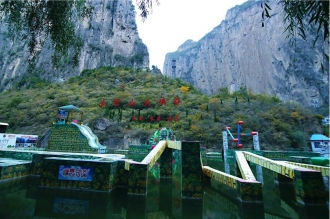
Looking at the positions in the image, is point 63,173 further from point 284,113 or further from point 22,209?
point 284,113

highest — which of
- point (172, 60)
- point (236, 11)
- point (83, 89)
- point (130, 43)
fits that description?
point (236, 11)

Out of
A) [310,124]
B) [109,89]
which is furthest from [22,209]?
[109,89]

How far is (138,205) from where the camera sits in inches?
178

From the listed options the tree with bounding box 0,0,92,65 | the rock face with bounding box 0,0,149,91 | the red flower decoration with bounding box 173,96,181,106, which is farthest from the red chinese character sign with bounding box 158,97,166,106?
the tree with bounding box 0,0,92,65

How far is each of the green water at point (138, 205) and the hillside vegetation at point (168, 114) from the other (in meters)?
17.0

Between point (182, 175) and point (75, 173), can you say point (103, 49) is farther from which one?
point (182, 175)

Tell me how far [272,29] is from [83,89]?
4838 centimetres

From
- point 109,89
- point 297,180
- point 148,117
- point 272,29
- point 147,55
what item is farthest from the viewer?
point 147,55

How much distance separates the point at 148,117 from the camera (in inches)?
1119

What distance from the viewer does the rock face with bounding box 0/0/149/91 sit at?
2162 inches

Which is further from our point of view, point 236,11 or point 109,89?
point 236,11

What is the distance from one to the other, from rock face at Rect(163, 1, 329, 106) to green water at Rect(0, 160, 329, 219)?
2844 cm

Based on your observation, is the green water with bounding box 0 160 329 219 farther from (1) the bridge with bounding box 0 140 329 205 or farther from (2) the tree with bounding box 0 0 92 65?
(2) the tree with bounding box 0 0 92 65

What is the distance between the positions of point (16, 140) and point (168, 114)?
17801 mm
